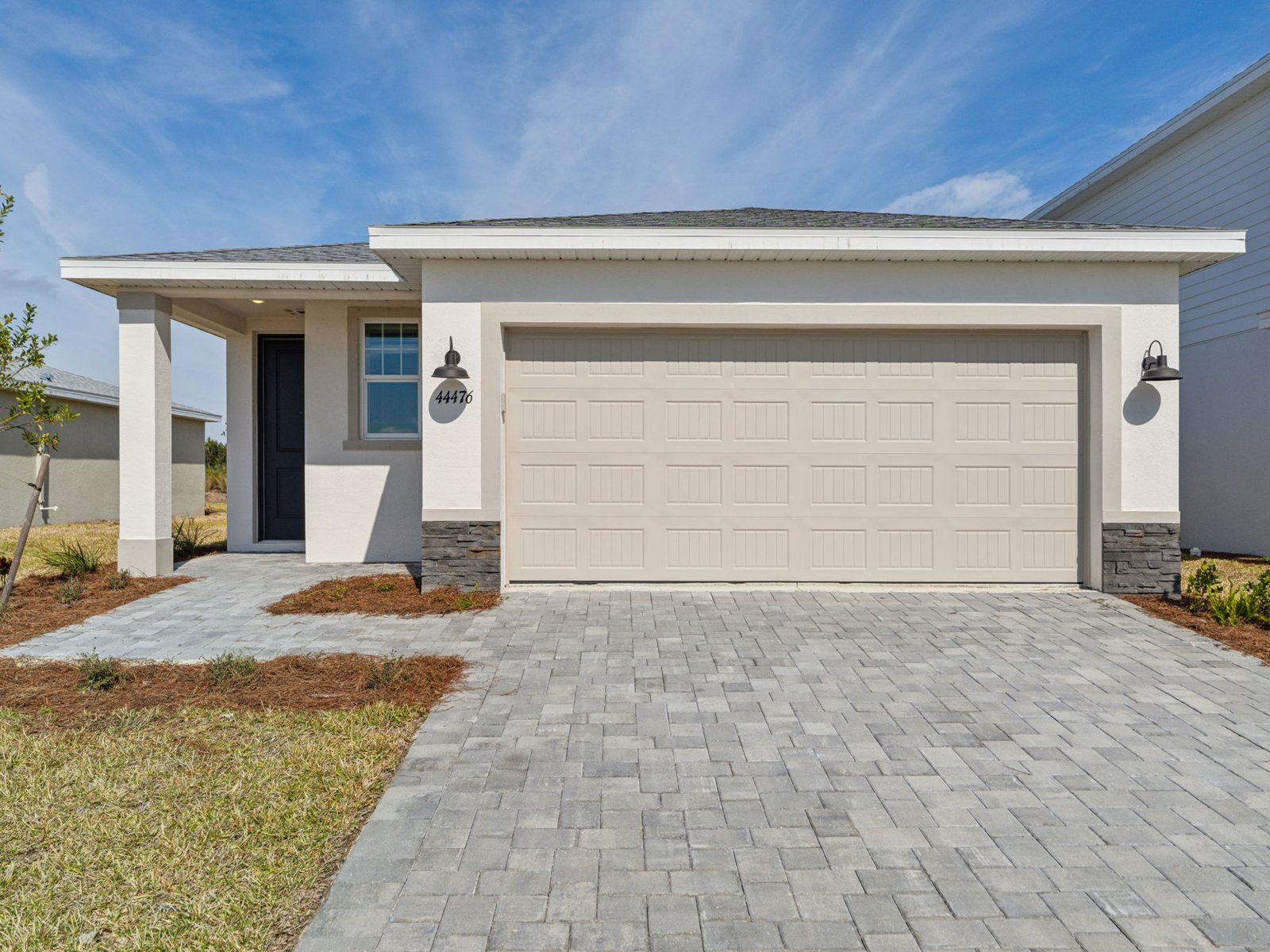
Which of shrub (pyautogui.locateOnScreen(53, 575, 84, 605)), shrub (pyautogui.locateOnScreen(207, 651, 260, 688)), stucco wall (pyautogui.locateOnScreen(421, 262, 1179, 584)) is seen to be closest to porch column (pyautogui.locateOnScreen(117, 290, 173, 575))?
shrub (pyautogui.locateOnScreen(53, 575, 84, 605))

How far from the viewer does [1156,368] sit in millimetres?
6355

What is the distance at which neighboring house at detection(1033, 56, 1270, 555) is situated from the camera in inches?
351

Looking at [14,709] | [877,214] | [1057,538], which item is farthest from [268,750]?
[877,214]

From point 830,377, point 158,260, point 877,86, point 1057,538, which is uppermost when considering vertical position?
point 877,86

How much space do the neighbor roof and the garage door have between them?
33.5 ft

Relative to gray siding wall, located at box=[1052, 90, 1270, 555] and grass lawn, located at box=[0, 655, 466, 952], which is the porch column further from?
gray siding wall, located at box=[1052, 90, 1270, 555]

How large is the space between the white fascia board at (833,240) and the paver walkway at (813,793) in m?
3.55

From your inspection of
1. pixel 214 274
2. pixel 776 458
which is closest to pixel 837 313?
pixel 776 458

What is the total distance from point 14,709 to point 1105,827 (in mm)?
5660

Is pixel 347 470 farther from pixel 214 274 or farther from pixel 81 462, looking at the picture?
A: pixel 81 462

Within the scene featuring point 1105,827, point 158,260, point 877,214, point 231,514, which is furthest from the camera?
point 231,514

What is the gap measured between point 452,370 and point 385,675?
3201 millimetres

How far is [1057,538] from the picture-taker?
6.79 metres

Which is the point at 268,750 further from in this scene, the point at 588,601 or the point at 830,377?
the point at 830,377
